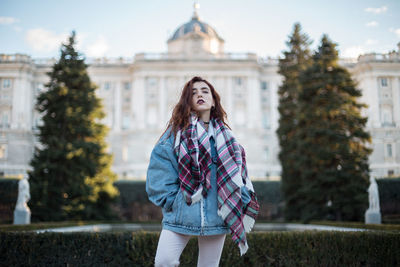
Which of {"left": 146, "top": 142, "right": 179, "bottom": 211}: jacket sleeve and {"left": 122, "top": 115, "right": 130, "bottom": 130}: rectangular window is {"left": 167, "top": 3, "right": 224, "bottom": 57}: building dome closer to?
{"left": 122, "top": 115, "right": 130, "bottom": 130}: rectangular window

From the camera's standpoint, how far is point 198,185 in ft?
9.25

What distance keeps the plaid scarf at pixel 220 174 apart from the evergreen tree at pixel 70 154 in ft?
47.4

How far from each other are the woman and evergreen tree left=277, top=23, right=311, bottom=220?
1442 centimetres

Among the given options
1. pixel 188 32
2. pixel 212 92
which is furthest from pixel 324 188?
pixel 188 32

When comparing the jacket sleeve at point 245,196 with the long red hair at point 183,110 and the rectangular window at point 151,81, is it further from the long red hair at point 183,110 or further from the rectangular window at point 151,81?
the rectangular window at point 151,81

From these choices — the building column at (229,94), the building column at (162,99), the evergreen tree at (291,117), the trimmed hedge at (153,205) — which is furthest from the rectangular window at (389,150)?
the building column at (162,99)

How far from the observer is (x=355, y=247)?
6109 millimetres

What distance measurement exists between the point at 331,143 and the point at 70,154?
10807 mm

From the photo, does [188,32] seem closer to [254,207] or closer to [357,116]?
[357,116]

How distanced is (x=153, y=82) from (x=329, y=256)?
135 feet

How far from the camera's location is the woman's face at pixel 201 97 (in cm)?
308

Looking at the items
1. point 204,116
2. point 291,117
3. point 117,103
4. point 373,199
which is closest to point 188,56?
point 117,103

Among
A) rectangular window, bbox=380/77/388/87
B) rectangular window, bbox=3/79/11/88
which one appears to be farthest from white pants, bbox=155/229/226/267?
rectangular window, bbox=3/79/11/88

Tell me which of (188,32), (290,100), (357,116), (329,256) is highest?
(188,32)
